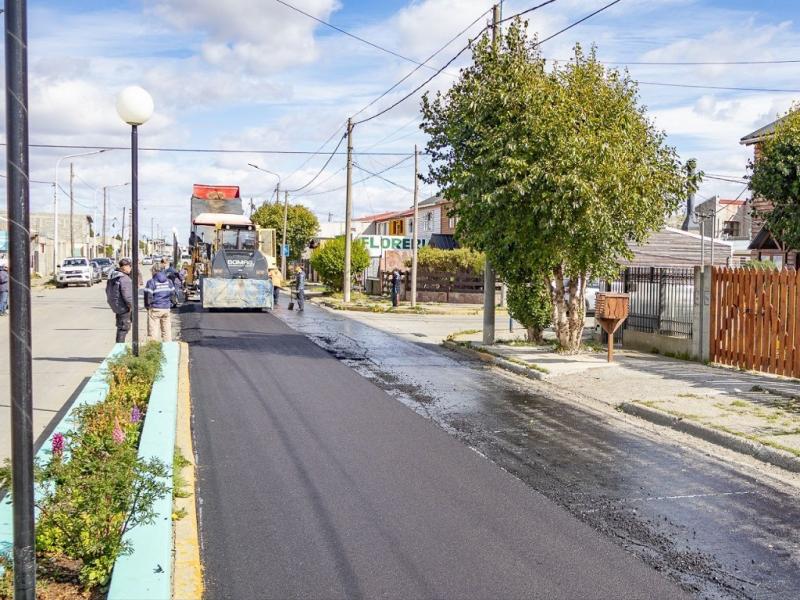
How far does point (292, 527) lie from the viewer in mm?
6367

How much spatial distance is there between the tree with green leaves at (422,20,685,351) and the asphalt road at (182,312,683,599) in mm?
5879

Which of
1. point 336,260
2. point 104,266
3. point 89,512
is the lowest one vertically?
point 89,512

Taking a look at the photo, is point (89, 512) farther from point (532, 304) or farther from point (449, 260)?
point (449, 260)

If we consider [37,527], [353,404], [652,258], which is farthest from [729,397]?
[652,258]

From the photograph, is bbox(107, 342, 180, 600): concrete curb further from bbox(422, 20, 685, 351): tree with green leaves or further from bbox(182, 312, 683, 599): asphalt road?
bbox(422, 20, 685, 351): tree with green leaves

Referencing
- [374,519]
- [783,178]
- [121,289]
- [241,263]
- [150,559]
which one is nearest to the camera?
[150,559]

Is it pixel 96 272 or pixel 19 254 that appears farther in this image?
pixel 96 272

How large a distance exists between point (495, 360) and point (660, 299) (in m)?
3.75

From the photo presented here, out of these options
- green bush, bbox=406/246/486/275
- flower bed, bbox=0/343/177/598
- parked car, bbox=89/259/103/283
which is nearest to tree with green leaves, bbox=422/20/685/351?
flower bed, bbox=0/343/177/598

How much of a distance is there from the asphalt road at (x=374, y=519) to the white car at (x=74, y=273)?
43.4m

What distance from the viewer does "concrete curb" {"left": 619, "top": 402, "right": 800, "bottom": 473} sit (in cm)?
874

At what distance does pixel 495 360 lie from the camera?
17297 mm

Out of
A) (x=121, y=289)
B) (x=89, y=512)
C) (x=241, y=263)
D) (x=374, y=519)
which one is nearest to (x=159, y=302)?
(x=121, y=289)

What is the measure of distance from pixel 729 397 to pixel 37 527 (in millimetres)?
9619
